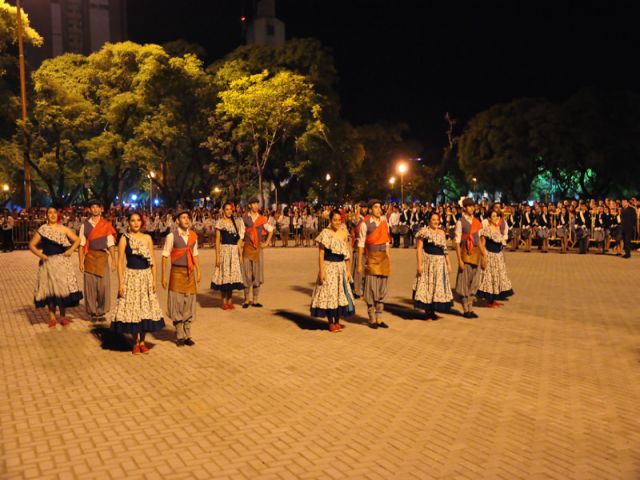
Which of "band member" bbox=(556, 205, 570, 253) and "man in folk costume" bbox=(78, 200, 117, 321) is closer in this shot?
"man in folk costume" bbox=(78, 200, 117, 321)

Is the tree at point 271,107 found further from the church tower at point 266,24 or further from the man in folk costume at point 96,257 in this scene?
the church tower at point 266,24

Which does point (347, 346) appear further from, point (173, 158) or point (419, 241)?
point (173, 158)

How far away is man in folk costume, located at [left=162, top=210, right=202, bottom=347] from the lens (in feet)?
31.9

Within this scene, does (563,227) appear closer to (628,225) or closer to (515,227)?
(515,227)

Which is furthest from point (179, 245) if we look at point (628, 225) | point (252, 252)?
point (628, 225)

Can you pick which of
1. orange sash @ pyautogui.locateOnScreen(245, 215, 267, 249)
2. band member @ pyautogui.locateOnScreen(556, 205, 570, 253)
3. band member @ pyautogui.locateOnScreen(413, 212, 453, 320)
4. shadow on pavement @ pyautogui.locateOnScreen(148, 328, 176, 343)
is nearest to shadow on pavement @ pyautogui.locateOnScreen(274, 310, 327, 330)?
orange sash @ pyautogui.locateOnScreen(245, 215, 267, 249)

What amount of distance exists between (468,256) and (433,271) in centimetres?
135

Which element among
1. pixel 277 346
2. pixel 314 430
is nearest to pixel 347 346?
pixel 277 346

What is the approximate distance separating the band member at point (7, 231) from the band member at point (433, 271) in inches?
933

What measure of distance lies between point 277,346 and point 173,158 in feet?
134

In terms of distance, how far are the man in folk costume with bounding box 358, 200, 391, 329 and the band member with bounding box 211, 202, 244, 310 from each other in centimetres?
301

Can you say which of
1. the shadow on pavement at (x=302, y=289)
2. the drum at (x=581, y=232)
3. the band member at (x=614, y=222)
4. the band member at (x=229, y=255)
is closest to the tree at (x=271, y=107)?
the drum at (x=581, y=232)

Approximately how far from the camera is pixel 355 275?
49.1ft

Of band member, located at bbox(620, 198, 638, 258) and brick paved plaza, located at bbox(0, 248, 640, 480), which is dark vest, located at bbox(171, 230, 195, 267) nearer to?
brick paved plaza, located at bbox(0, 248, 640, 480)
